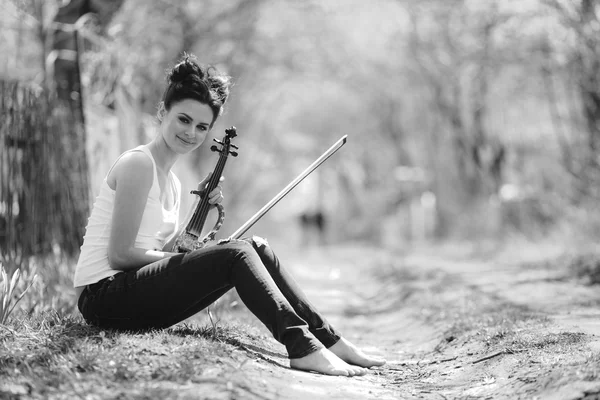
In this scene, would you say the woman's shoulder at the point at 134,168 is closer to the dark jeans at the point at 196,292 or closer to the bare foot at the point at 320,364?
the dark jeans at the point at 196,292

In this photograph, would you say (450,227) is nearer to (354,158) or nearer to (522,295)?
(354,158)

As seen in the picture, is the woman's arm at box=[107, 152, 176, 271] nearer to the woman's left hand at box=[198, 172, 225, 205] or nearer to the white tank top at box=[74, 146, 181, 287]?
the white tank top at box=[74, 146, 181, 287]

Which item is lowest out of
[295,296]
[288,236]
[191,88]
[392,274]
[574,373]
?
[288,236]

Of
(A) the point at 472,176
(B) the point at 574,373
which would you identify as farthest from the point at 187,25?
(B) the point at 574,373

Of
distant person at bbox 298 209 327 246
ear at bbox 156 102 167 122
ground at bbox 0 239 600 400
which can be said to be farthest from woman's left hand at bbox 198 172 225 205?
distant person at bbox 298 209 327 246

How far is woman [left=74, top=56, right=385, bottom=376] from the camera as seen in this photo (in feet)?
12.3

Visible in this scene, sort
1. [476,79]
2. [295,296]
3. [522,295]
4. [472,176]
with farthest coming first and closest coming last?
1. [472,176]
2. [476,79]
3. [522,295]
4. [295,296]

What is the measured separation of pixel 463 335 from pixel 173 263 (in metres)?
2.30

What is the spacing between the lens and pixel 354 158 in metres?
32.0

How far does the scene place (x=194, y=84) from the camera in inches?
160

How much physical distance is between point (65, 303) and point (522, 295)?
12.9ft

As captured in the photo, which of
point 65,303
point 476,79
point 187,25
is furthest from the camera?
point 476,79

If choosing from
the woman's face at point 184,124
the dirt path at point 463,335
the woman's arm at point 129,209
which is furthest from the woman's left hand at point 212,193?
the dirt path at point 463,335

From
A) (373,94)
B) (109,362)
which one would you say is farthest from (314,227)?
(109,362)
